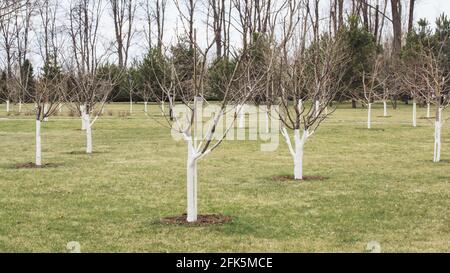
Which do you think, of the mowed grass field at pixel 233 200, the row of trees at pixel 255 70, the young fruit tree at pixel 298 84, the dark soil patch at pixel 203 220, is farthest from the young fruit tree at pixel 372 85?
the dark soil patch at pixel 203 220

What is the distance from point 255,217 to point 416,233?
2.35 metres

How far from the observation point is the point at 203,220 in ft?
28.1

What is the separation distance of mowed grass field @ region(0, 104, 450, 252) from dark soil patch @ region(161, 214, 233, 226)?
18 cm

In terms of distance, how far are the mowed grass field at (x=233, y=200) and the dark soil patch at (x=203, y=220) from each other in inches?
7.2

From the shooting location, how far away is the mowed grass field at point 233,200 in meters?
7.40

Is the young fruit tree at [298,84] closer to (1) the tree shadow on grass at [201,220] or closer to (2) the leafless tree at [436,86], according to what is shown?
(2) the leafless tree at [436,86]

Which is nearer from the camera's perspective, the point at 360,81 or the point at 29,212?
the point at 29,212

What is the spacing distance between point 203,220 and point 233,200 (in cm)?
181

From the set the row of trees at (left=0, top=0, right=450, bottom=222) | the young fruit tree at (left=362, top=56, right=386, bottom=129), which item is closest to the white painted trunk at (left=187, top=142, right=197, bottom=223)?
the row of trees at (left=0, top=0, right=450, bottom=222)

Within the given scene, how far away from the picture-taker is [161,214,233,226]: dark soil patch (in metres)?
8.37

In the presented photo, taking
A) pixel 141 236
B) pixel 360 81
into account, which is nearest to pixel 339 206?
pixel 141 236

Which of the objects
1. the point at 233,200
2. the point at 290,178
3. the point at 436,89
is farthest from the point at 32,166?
the point at 436,89

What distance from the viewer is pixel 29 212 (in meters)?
9.20
